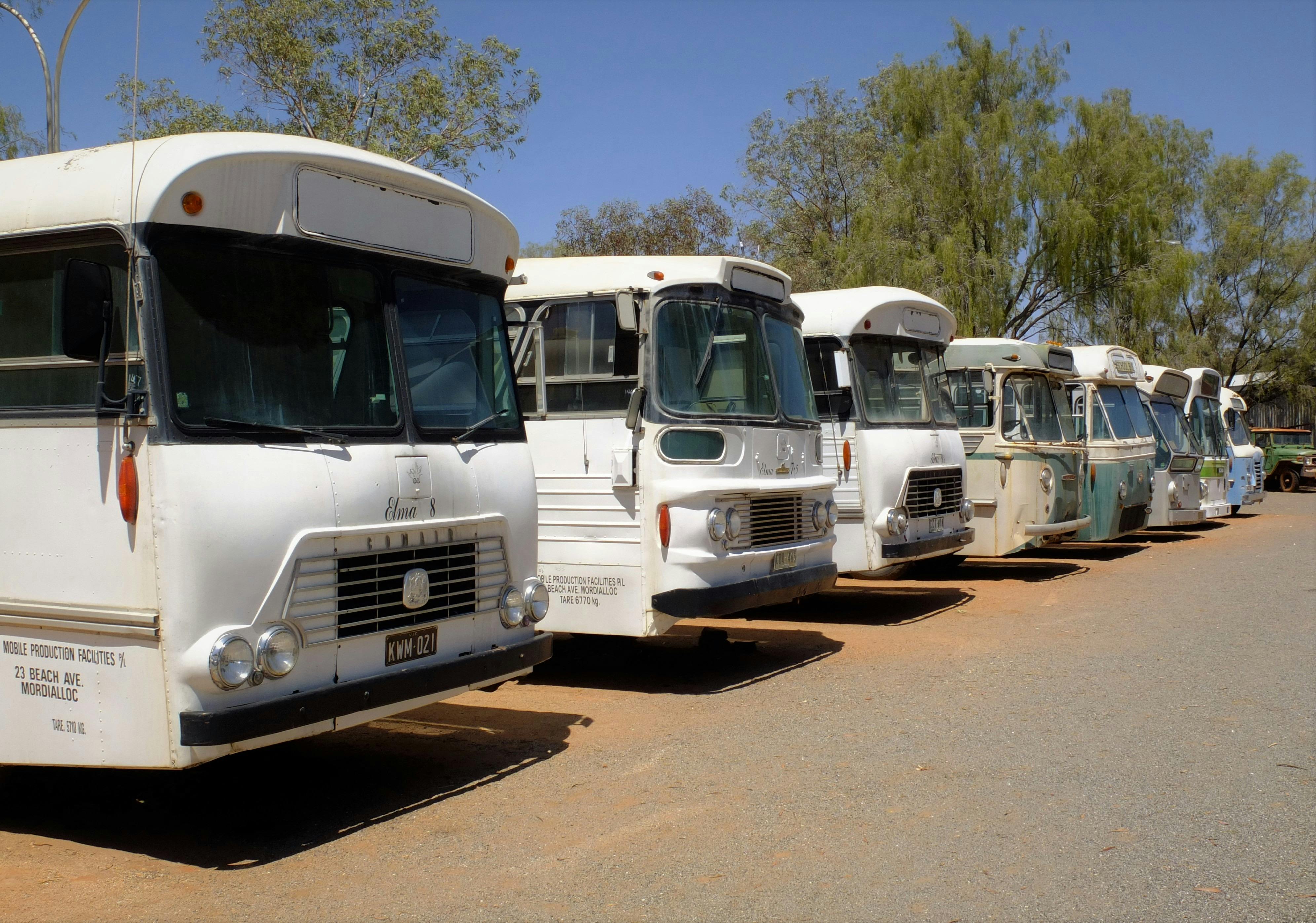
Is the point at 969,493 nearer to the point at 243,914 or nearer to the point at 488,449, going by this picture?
the point at 488,449

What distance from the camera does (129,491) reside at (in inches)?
197

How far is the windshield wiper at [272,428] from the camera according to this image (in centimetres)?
514

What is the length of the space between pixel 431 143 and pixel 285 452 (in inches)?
786

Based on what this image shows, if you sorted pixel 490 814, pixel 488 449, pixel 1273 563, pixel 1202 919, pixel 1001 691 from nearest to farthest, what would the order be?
1. pixel 1202 919
2. pixel 490 814
3. pixel 488 449
4. pixel 1001 691
5. pixel 1273 563

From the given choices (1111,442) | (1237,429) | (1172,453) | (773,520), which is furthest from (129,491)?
(1237,429)

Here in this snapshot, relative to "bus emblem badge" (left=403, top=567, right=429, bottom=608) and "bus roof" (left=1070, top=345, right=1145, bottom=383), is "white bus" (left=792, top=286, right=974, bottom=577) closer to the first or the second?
"bus roof" (left=1070, top=345, right=1145, bottom=383)

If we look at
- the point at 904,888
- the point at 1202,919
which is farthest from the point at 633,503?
the point at 1202,919

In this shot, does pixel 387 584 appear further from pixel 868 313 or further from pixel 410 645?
pixel 868 313

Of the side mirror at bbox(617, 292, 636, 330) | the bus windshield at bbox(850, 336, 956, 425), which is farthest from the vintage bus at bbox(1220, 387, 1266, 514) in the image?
the side mirror at bbox(617, 292, 636, 330)

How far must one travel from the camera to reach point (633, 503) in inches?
335

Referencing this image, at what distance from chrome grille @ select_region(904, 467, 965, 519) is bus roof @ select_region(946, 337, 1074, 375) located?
2592 mm

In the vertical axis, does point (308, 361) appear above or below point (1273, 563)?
above

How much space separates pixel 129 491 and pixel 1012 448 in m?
11.4

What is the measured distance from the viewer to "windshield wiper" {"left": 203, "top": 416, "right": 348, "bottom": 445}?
514 centimetres
